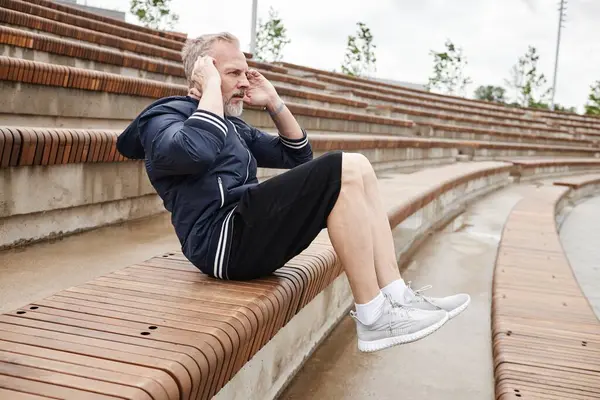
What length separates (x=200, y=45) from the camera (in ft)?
7.25

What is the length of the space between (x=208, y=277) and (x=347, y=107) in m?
8.23

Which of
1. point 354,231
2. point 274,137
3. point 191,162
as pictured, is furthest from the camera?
point 274,137

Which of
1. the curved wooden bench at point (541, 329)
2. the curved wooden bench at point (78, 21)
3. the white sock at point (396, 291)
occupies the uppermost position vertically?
the curved wooden bench at point (78, 21)

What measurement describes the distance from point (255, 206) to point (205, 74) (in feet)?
1.66

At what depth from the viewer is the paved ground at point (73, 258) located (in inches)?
84.2

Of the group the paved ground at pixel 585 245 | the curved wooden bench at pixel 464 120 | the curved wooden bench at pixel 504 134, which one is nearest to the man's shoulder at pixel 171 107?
the paved ground at pixel 585 245

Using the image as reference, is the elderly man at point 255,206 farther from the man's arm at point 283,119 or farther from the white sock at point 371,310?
the man's arm at point 283,119

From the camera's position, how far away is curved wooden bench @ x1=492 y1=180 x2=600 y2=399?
195cm

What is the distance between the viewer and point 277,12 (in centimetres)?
1869

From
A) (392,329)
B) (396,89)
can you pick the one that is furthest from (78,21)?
(396,89)

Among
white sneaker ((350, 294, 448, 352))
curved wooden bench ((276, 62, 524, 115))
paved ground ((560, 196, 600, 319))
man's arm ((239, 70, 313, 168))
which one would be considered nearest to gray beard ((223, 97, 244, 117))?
man's arm ((239, 70, 313, 168))

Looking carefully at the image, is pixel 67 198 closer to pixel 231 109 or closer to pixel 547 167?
pixel 231 109

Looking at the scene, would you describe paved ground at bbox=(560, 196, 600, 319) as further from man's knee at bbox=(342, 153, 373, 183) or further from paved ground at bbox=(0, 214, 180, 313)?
paved ground at bbox=(0, 214, 180, 313)

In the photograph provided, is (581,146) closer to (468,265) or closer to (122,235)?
(468,265)
